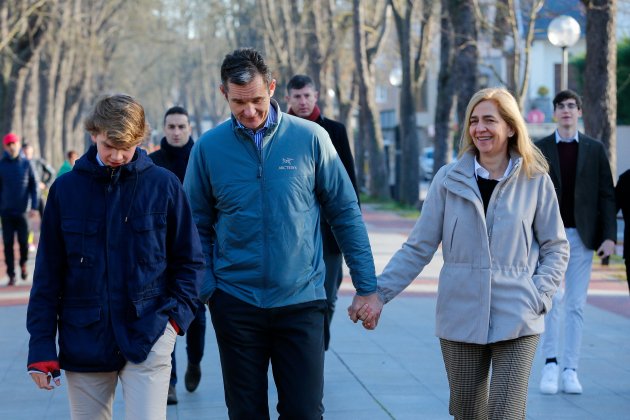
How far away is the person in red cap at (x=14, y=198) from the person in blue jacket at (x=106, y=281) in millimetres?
11139

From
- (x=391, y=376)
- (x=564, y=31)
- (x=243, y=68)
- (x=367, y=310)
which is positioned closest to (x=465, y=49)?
(x=564, y=31)

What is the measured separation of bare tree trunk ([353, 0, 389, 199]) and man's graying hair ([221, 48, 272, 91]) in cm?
2789

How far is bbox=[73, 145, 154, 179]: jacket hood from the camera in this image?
4484 millimetres

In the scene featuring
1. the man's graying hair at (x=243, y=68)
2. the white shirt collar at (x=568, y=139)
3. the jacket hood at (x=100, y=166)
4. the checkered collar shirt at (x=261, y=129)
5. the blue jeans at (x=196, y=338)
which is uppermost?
the man's graying hair at (x=243, y=68)

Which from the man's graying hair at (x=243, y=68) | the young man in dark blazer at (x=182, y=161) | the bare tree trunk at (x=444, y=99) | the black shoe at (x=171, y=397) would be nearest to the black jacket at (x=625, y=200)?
the young man in dark blazer at (x=182, y=161)

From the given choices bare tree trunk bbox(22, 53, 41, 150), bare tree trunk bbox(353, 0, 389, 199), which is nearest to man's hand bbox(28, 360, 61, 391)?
bare tree trunk bbox(22, 53, 41, 150)

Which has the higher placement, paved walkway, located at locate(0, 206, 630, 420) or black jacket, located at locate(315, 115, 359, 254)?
black jacket, located at locate(315, 115, 359, 254)

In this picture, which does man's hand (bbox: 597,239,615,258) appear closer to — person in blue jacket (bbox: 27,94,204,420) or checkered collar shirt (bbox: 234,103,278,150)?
checkered collar shirt (bbox: 234,103,278,150)

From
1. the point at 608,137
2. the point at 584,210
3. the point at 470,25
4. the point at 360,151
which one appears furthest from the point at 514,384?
the point at 360,151

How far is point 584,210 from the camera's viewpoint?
7.84 m

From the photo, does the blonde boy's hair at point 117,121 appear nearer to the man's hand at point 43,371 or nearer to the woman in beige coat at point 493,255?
the man's hand at point 43,371

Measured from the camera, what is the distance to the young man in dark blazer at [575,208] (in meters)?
7.83

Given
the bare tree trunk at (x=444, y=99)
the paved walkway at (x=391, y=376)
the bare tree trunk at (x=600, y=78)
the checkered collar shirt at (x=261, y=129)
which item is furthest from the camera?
the bare tree trunk at (x=444, y=99)

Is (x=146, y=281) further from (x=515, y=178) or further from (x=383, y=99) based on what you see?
(x=383, y=99)
